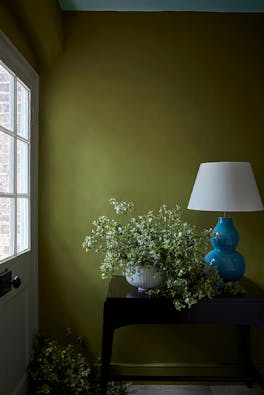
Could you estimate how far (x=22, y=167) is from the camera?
247 cm

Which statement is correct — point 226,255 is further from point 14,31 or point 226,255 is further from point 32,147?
point 14,31

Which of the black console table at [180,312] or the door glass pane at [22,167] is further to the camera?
the door glass pane at [22,167]

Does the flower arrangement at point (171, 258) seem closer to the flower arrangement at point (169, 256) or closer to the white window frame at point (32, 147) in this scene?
the flower arrangement at point (169, 256)

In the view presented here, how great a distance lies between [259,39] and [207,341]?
2050mm

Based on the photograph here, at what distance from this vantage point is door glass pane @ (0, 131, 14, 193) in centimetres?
208

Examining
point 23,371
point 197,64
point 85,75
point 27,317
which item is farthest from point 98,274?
point 197,64

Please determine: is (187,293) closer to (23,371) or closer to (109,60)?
(23,371)

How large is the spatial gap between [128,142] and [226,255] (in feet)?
3.20

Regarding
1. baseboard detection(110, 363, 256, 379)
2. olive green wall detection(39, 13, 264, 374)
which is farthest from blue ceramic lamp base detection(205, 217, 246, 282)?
baseboard detection(110, 363, 256, 379)

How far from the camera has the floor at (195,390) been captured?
2566mm

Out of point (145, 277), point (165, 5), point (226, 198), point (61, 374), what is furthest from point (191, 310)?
point (165, 5)

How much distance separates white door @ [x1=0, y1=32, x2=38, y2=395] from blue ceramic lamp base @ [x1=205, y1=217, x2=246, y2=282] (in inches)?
43.2

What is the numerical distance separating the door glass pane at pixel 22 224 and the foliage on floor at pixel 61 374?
0.65m

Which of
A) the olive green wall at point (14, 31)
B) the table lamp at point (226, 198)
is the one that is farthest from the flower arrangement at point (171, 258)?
the olive green wall at point (14, 31)
